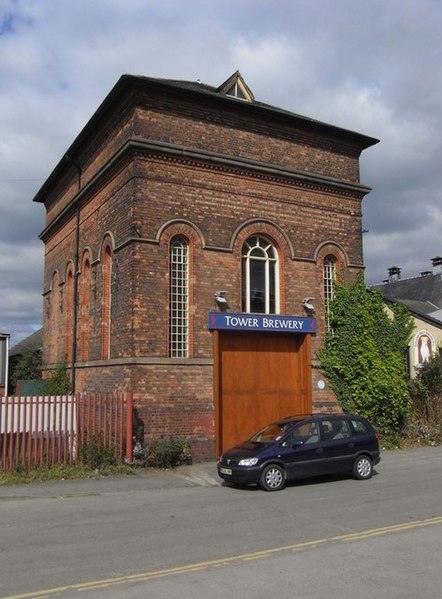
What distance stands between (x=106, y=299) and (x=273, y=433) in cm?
714

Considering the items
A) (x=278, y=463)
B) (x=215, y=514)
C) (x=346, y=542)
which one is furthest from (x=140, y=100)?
(x=346, y=542)

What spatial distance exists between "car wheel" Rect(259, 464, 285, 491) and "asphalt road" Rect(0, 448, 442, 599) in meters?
0.33

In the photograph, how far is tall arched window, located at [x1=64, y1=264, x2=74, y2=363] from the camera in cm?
2172

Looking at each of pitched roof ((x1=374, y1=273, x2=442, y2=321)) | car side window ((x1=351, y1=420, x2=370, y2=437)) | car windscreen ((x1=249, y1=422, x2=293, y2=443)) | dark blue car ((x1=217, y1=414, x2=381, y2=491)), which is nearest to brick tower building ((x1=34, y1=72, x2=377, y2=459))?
car windscreen ((x1=249, y1=422, x2=293, y2=443))

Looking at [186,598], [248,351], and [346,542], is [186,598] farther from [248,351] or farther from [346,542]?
[248,351]

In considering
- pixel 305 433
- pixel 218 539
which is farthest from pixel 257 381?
pixel 218 539

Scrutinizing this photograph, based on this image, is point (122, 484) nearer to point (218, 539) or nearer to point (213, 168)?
point (218, 539)

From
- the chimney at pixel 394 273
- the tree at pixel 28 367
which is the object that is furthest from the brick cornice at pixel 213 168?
the chimney at pixel 394 273

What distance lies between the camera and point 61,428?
46.9 feet

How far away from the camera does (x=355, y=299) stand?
18969mm

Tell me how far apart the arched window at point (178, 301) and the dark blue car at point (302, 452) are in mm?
3757

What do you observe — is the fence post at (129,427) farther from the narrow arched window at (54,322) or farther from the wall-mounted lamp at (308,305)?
the narrow arched window at (54,322)

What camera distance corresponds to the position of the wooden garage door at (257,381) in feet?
55.1

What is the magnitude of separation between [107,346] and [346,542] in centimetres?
1116
